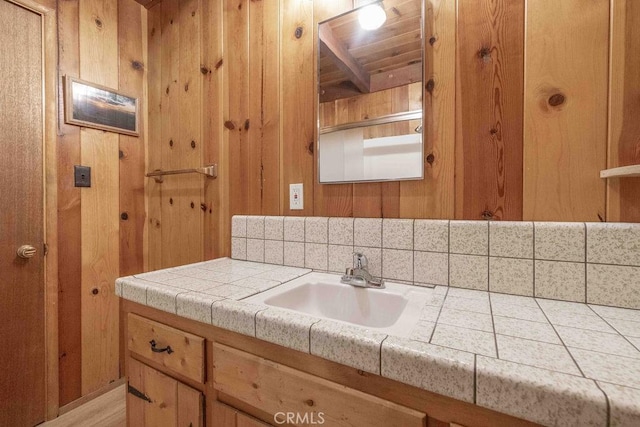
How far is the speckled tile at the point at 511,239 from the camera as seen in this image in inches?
31.2

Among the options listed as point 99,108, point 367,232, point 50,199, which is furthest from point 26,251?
point 367,232

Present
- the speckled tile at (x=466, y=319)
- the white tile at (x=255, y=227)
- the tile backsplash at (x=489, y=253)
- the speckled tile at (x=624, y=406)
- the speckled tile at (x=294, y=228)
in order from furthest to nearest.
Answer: the white tile at (x=255, y=227) < the speckled tile at (x=294, y=228) < the tile backsplash at (x=489, y=253) < the speckled tile at (x=466, y=319) < the speckled tile at (x=624, y=406)

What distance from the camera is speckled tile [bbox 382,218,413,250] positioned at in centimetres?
95

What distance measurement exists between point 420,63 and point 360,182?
1.51 feet

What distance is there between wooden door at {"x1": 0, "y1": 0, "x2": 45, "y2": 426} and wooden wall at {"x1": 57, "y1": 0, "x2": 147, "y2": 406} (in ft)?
0.28

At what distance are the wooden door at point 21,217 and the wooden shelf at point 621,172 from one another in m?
2.17

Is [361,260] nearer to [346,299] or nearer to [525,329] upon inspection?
[346,299]

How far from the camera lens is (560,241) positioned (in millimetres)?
758

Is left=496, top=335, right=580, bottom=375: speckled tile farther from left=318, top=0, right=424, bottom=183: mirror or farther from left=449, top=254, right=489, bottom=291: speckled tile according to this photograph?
left=318, top=0, right=424, bottom=183: mirror

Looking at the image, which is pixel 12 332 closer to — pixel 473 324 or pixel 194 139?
pixel 194 139

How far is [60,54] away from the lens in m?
1.38

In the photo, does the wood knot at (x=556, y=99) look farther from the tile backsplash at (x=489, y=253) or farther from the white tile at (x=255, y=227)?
the white tile at (x=255, y=227)

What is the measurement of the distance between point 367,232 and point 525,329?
1.79ft

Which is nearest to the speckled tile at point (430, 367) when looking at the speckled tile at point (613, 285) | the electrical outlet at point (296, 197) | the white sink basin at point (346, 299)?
the white sink basin at point (346, 299)
